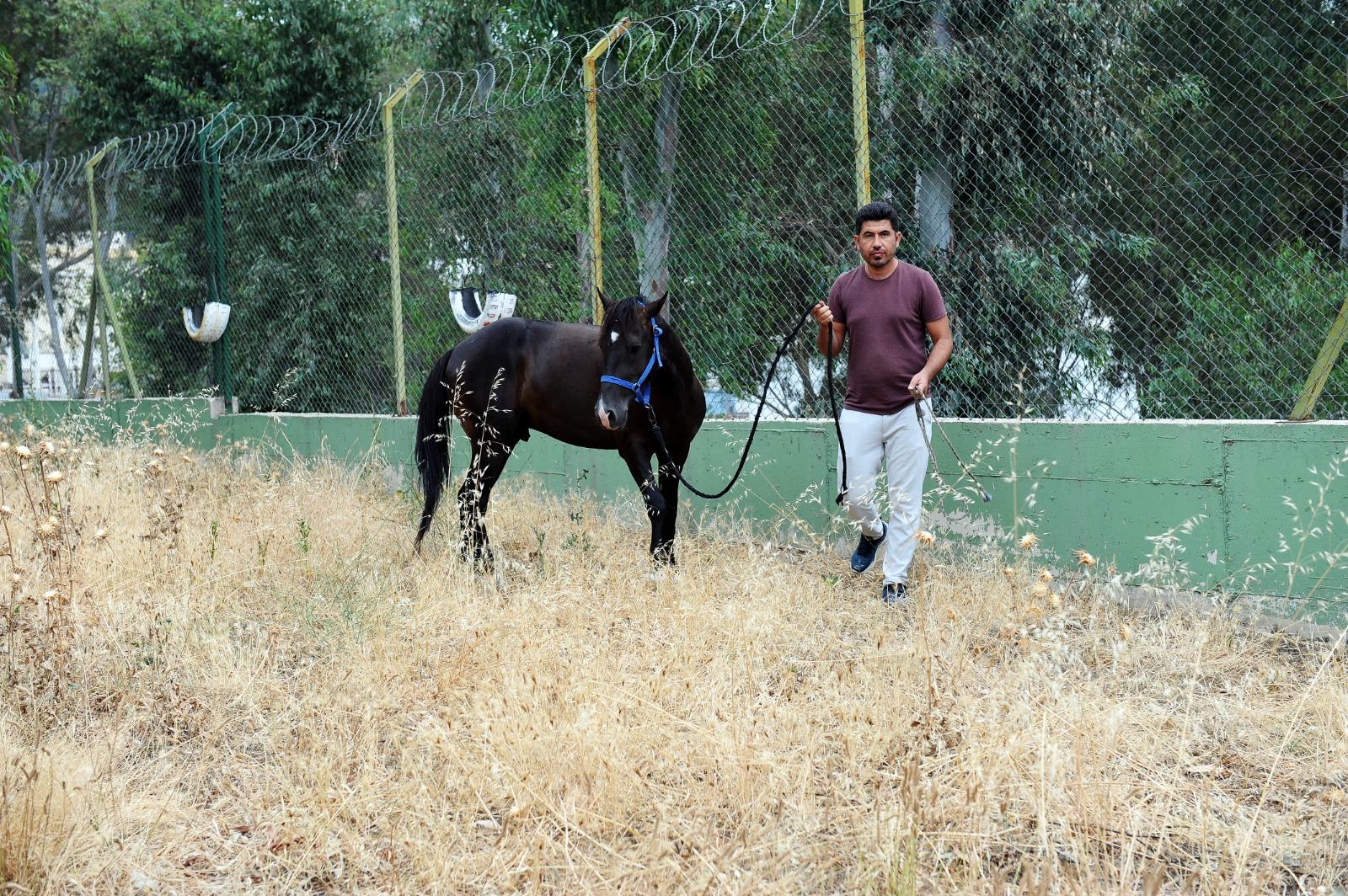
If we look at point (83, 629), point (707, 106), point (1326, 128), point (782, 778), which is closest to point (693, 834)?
point (782, 778)

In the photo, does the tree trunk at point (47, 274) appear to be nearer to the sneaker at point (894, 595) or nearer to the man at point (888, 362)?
the man at point (888, 362)

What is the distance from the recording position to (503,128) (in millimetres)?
8195

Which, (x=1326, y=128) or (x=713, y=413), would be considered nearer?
(x=1326, y=128)

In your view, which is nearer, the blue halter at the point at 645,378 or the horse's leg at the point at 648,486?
the blue halter at the point at 645,378

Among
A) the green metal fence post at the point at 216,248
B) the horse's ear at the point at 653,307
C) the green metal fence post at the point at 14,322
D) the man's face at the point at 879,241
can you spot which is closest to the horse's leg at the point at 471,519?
the horse's ear at the point at 653,307

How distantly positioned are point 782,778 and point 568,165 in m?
5.58

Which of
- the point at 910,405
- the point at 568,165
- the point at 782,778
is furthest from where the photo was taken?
the point at 568,165

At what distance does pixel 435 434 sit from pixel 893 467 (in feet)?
9.06

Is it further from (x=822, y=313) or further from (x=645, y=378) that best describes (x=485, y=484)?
(x=822, y=313)

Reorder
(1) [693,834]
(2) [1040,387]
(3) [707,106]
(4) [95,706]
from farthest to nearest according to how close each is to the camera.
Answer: (3) [707,106] → (2) [1040,387] → (4) [95,706] → (1) [693,834]

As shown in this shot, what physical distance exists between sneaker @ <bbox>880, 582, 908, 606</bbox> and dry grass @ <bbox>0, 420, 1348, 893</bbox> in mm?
100

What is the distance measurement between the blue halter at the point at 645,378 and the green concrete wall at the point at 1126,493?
1.07m

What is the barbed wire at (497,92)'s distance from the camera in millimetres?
6773

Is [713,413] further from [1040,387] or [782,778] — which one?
[782,778]
